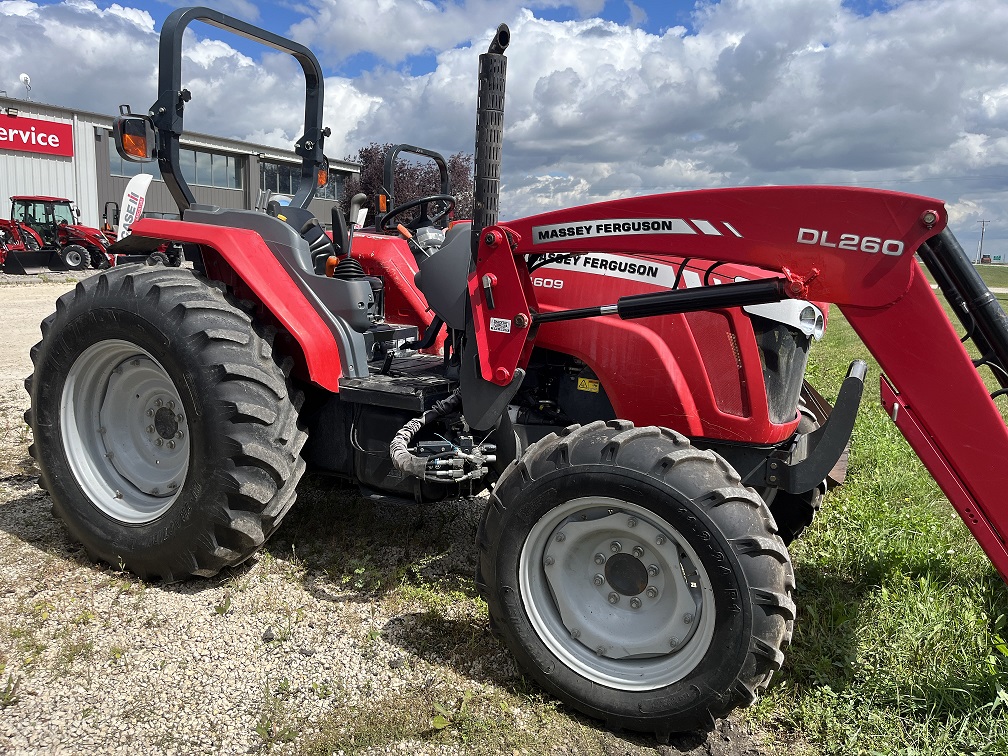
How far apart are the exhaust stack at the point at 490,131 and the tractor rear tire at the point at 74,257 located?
20.0 m

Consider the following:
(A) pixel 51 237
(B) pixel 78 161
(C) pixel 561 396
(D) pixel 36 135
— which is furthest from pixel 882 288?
(B) pixel 78 161

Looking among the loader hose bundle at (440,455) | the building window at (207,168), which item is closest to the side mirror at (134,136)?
the loader hose bundle at (440,455)

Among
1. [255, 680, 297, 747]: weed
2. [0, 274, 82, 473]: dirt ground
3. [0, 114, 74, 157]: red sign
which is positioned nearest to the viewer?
[255, 680, 297, 747]: weed

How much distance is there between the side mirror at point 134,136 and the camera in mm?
3338

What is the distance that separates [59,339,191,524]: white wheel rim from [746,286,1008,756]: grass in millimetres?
2594

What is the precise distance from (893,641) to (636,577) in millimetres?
1021

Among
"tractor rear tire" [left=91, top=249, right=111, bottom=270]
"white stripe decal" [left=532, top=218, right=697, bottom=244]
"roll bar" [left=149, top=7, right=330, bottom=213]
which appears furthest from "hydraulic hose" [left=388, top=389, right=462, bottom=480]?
"tractor rear tire" [left=91, top=249, right=111, bottom=270]

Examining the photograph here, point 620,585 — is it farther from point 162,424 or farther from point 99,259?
point 99,259

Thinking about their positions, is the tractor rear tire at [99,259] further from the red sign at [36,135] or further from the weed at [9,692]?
the weed at [9,692]

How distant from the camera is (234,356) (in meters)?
3.04

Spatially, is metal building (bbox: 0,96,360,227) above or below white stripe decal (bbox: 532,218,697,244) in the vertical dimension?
above

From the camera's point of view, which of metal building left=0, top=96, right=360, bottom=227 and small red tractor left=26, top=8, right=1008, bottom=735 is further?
metal building left=0, top=96, right=360, bottom=227

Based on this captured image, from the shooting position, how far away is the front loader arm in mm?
2201

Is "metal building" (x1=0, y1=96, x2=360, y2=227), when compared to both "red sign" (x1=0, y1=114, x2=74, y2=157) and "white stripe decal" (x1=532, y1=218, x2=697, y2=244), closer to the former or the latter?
"red sign" (x1=0, y1=114, x2=74, y2=157)
